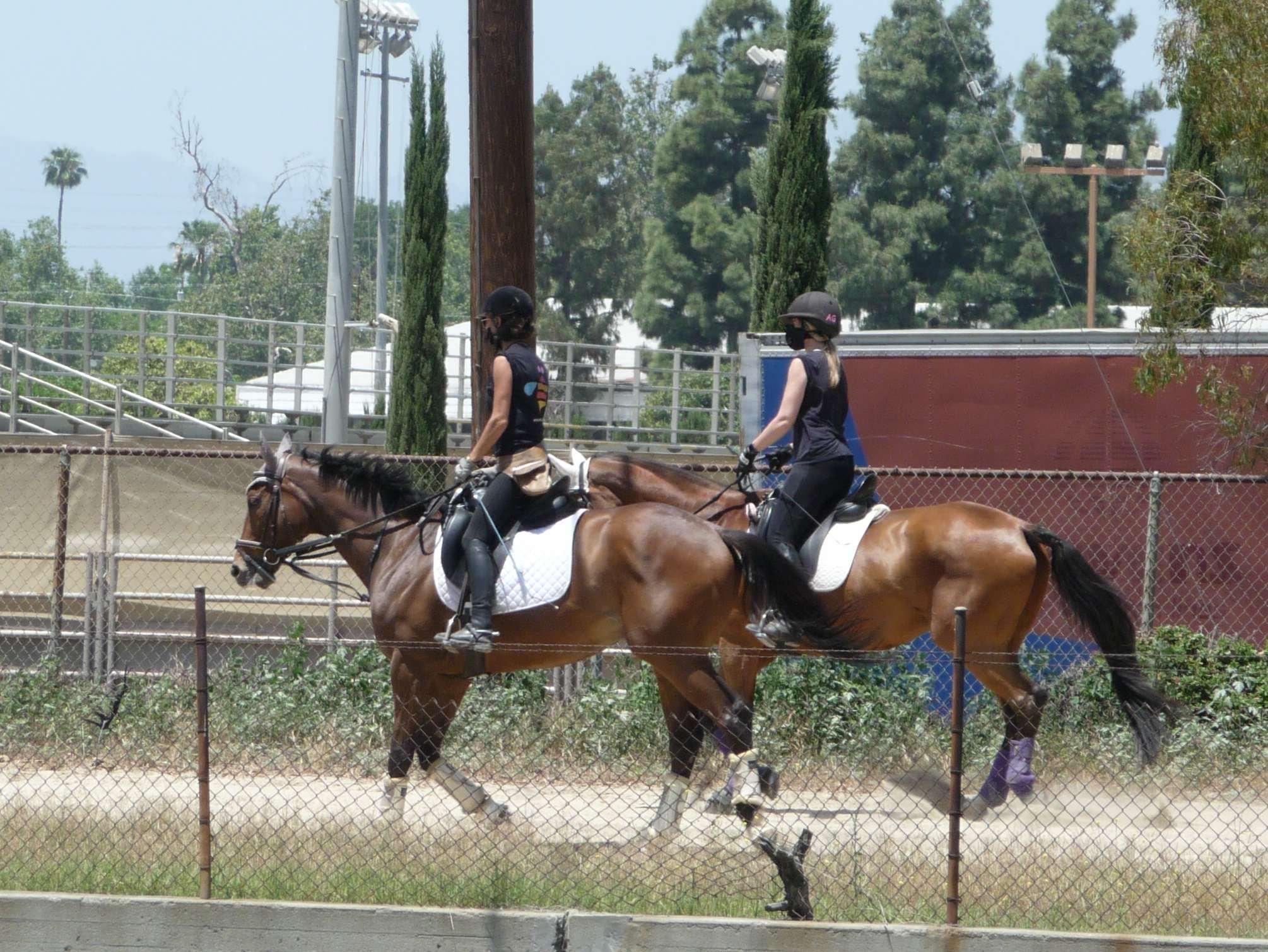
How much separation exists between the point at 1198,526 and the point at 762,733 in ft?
11.9

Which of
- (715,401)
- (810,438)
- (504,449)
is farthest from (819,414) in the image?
(715,401)

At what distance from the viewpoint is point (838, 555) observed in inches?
332

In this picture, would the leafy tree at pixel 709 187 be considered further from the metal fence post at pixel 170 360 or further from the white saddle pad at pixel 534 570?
the white saddle pad at pixel 534 570

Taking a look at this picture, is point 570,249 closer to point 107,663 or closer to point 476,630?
point 107,663

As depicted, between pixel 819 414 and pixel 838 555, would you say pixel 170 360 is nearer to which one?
pixel 819 414

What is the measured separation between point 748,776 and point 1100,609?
8.36 feet

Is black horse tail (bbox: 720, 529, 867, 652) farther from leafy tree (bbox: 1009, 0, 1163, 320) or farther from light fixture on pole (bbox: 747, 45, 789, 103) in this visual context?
leafy tree (bbox: 1009, 0, 1163, 320)

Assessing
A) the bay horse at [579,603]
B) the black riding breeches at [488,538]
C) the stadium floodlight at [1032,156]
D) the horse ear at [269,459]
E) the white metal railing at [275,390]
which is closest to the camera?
the bay horse at [579,603]

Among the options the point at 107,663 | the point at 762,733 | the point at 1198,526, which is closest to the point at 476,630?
the point at 762,733

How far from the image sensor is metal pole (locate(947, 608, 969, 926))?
552 cm

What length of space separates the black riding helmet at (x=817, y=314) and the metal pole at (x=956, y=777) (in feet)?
10.9

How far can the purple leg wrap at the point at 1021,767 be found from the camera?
810 cm

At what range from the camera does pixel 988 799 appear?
26.7ft

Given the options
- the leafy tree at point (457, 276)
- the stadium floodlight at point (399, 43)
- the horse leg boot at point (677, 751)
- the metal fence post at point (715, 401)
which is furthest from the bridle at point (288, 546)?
the leafy tree at point (457, 276)
